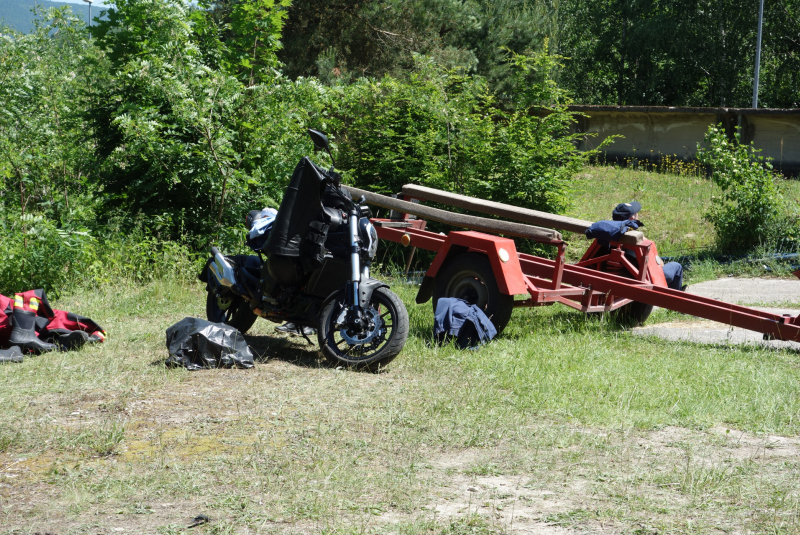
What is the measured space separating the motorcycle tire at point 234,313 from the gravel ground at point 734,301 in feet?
12.5

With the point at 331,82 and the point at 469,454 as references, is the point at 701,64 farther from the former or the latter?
the point at 469,454

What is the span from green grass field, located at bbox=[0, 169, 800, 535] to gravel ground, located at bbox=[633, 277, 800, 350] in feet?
2.05

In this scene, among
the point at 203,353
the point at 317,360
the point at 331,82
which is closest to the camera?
the point at 203,353

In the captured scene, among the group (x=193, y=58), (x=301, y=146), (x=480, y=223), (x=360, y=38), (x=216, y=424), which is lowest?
(x=216, y=424)

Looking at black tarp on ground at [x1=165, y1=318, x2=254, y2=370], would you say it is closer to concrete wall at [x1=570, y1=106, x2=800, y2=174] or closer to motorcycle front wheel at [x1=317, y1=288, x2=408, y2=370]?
motorcycle front wheel at [x1=317, y1=288, x2=408, y2=370]

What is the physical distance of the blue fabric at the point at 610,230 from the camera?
26.9ft

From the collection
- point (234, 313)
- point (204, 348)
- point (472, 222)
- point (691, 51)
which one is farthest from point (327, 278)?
point (691, 51)

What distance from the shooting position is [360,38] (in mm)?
20156

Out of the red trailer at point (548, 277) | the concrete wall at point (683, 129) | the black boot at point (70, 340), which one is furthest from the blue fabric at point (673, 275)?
the concrete wall at point (683, 129)

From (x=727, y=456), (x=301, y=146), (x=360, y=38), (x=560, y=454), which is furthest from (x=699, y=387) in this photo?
(x=360, y=38)

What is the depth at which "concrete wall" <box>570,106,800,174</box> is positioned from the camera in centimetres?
2114

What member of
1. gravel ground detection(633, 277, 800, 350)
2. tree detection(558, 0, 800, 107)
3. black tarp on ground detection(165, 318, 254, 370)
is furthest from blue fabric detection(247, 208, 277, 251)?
tree detection(558, 0, 800, 107)

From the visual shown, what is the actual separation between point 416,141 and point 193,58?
3.78 meters

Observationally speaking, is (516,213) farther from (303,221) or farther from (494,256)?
(303,221)
